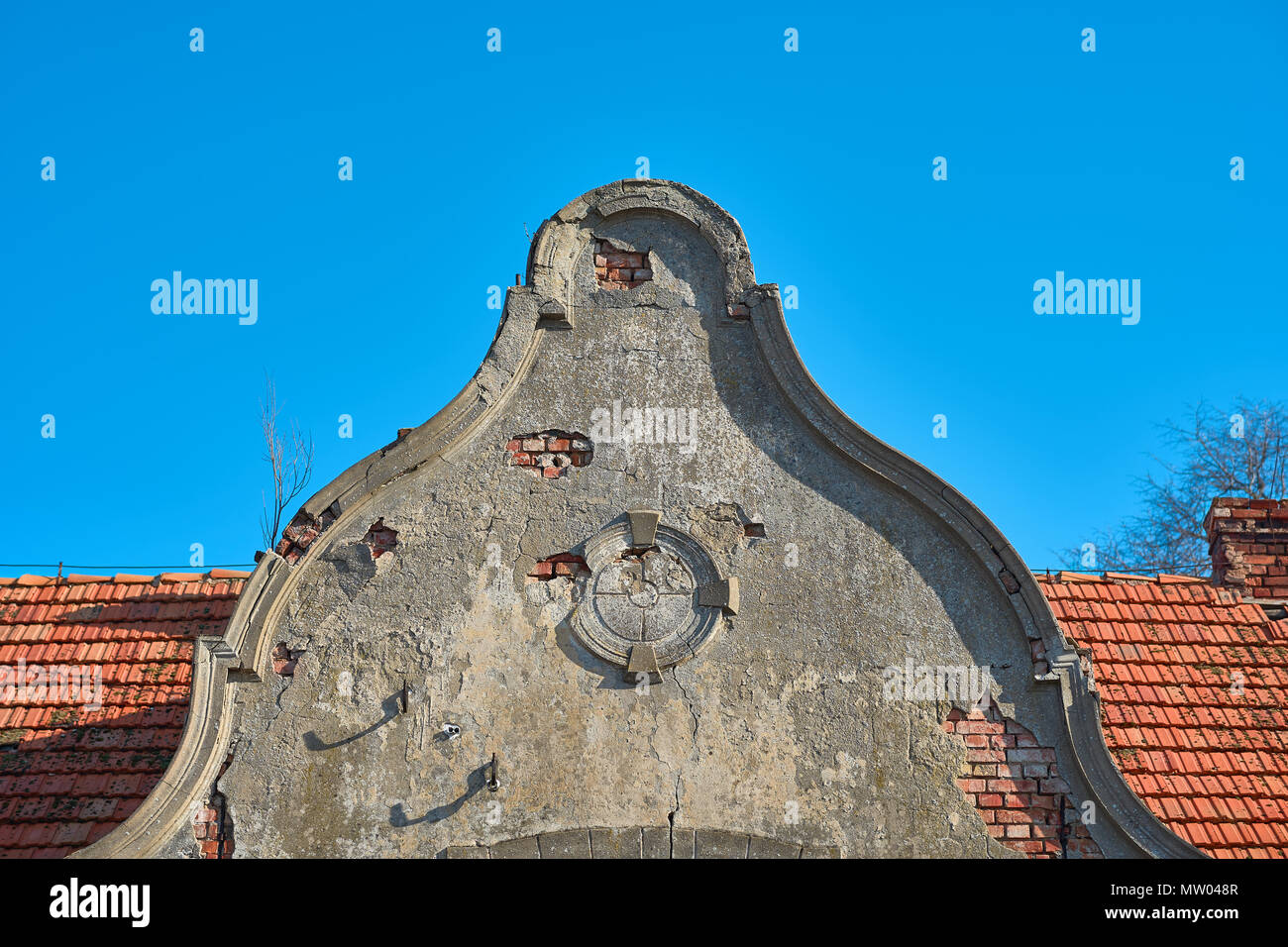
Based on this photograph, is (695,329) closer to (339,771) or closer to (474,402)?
(474,402)

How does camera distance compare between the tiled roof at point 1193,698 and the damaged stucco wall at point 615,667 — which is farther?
the tiled roof at point 1193,698

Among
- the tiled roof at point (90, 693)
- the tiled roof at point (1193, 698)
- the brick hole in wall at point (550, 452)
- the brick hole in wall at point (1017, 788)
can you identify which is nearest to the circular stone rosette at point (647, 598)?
the brick hole in wall at point (550, 452)

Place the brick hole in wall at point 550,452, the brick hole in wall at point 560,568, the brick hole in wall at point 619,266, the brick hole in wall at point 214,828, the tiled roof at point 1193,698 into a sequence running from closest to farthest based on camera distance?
the brick hole in wall at point 214,828
the brick hole in wall at point 560,568
the brick hole in wall at point 550,452
the tiled roof at point 1193,698
the brick hole in wall at point 619,266

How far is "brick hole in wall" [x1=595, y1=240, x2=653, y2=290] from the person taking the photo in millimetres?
9500

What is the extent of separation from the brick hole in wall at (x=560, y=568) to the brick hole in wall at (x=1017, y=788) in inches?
96.2

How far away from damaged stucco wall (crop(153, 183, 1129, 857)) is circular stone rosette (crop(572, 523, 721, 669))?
10cm

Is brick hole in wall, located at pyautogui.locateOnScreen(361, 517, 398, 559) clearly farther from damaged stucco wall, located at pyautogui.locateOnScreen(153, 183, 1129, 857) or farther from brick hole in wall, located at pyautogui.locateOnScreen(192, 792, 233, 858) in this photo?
brick hole in wall, located at pyautogui.locateOnScreen(192, 792, 233, 858)

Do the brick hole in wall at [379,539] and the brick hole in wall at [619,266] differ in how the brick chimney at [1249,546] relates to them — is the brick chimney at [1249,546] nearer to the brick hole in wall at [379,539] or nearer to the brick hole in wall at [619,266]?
the brick hole in wall at [619,266]

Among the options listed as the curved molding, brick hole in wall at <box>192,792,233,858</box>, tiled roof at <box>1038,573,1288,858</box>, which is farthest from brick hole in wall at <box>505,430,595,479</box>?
tiled roof at <box>1038,573,1288,858</box>

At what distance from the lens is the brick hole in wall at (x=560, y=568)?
29.0ft
